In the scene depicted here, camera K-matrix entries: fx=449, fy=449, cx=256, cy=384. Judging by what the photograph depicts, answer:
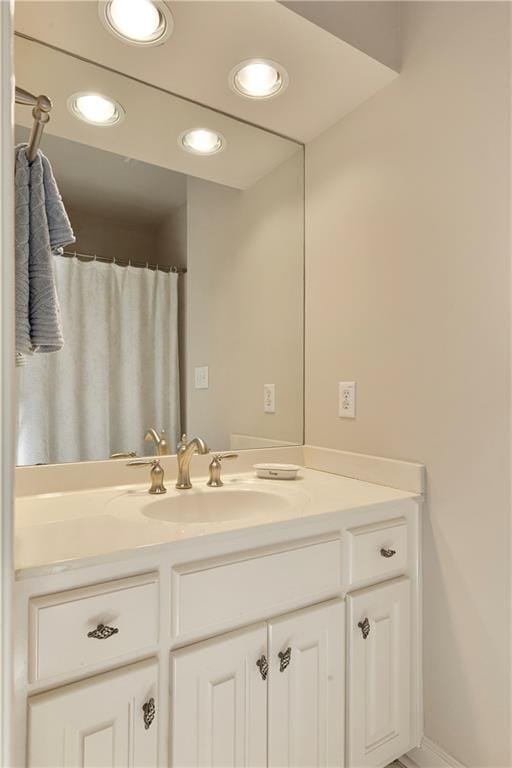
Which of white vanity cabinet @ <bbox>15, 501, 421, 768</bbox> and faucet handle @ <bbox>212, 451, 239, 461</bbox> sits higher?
faucet handle @ <bbox>212, 451, 239, 461</bbox>

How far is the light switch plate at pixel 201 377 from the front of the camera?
61.2 inches

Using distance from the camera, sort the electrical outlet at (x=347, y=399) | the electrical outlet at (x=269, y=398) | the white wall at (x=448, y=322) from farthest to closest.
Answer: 1. the electrical outlet at (x=269, y=398)
2. the electrical outlet at (x=347, y=399)
3. the white wall at (x=448, y=322)

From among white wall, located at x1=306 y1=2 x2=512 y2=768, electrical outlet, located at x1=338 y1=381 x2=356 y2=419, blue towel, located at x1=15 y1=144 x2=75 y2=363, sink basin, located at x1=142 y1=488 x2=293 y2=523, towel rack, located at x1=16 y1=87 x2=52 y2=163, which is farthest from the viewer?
electrical outlet, located at x1=338 y1=381 x2=356 y2=419

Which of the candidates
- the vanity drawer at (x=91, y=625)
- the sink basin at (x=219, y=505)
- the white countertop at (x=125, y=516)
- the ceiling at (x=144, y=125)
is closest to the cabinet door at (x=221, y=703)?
the vanity drawer at (x=91, y=625)

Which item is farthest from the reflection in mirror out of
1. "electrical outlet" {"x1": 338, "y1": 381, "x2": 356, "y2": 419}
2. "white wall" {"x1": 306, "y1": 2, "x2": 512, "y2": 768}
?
"white wall" {"x1": 306, "y1": 2, "x2": 512, "y2": 768}

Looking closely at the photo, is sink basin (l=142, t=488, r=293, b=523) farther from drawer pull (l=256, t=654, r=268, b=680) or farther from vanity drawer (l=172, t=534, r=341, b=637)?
drawer pull (l=256, t=654, r=268, b=680)

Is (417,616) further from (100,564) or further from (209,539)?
(100,564)

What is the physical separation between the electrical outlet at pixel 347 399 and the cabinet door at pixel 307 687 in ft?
2.10

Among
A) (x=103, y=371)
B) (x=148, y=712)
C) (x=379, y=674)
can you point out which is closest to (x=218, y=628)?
(x=148, y=712)

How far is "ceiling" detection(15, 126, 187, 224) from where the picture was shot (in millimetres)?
1336

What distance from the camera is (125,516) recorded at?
1057 mm

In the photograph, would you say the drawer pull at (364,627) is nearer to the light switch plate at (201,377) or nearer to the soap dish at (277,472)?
the soap dish at (277,472)

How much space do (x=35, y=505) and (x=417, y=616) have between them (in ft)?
3.63

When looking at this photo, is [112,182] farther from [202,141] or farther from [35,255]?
[35,255]
